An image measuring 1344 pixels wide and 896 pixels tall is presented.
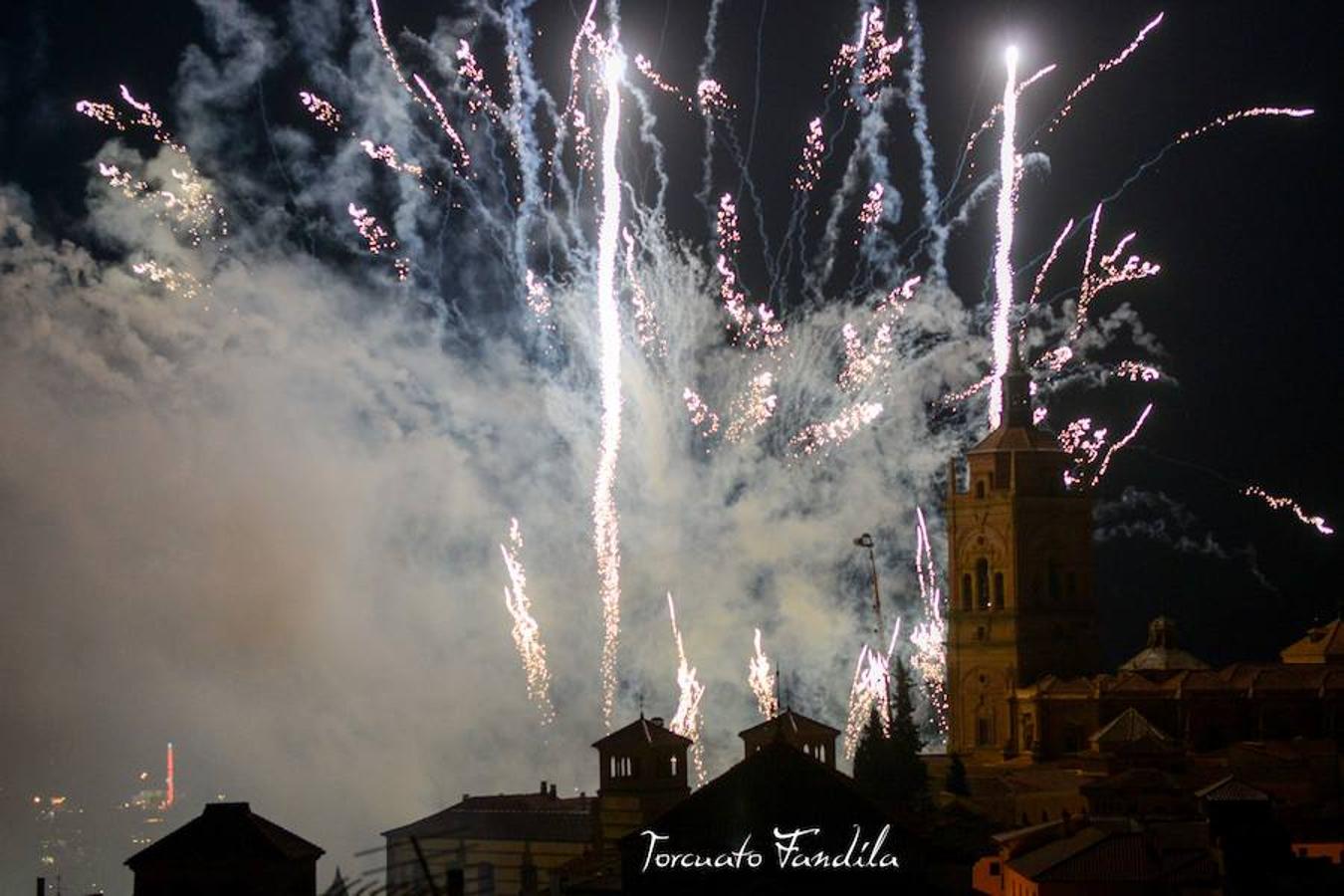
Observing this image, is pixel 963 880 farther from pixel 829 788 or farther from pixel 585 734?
pixel 585 734

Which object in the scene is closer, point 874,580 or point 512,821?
point 512,821

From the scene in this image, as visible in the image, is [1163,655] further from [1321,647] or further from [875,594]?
[875,594]

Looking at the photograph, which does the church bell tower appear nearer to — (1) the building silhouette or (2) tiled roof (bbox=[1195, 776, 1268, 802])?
(2) tiled roof (bbox=[1195, 776, 1268, 802])

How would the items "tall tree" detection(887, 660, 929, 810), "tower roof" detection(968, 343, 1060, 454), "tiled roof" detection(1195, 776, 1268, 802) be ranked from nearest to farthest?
"tiled roof" detection(1195, 776, 1268, 802), "tall tree" detection(887, 660, 929, 810), "tower roof" detection(968, 343, 1060, 454)

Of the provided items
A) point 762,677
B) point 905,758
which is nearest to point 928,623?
point 762,677

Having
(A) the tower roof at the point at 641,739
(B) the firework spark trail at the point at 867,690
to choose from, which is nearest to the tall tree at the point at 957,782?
(B) the firework spark trail at the point at 867,690

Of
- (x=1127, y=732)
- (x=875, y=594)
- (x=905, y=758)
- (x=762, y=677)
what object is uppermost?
(x=875, y=594)

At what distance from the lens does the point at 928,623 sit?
9800 centimetres

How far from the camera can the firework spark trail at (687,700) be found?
95.4 m

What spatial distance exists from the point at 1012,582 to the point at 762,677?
513 inches

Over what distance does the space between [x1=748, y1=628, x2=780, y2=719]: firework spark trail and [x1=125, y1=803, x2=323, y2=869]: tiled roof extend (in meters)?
37.0

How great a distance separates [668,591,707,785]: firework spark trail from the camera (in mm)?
95375

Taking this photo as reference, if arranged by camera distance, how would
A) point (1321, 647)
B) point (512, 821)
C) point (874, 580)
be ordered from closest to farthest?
point (512, 821) → point (1321, 647) → point (874, 580)

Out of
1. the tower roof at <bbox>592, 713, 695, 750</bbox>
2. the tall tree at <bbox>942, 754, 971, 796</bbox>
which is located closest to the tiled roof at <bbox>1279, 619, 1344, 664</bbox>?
the tall tree at <bbox>942, 754, 971, 796</bbox>
